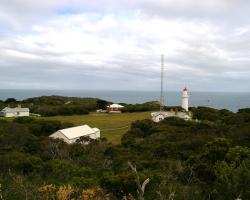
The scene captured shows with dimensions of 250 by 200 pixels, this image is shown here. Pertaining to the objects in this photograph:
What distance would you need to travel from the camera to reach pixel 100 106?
73.4 m

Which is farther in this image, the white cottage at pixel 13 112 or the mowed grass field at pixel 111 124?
the white cottage at pixel 13 112

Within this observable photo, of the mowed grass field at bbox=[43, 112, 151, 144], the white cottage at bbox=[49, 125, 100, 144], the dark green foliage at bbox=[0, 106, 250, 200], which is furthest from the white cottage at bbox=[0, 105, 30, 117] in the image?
the white cottage at bbox=[49, 125, 100, 144]

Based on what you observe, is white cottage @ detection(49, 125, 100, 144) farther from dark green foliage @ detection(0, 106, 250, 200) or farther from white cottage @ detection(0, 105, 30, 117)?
white cottage @ detection(0, 105, 30, 117)

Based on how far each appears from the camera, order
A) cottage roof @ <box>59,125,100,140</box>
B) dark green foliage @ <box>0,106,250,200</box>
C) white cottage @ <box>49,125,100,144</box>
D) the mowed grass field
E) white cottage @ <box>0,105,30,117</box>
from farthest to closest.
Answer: white cottage @ <box>0,105,30,117</box>, the mowed grass field, cottage roof @ <box>59,125,100,140</box>, white cottage @ <box>49,125,100,144</box>, dark green foliage @ <box>0,106,250,200</box>

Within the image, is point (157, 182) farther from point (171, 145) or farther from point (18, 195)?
point (171, 145)

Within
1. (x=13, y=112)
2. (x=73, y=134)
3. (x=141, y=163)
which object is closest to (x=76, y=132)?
(x=73, y=134)

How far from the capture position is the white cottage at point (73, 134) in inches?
1470

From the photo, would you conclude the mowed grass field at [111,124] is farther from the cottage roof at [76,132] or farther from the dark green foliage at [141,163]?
the dark green foliage at [141,163]

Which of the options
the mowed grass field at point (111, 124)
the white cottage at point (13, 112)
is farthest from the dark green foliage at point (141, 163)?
the white cottage at point (13, 112)

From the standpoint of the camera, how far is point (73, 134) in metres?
38.8

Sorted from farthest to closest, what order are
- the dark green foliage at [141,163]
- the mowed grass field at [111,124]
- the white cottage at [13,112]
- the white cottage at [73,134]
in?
the white cottage at [13,112]
the mowed grass field at [111,124]
the white cottage at [73,134]
the dark green foliage at [141,163]

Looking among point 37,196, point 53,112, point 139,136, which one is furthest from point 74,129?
point 37,196

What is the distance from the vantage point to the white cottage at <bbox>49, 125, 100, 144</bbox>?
37.3m

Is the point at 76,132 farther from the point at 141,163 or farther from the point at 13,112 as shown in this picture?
the point at 13,112
